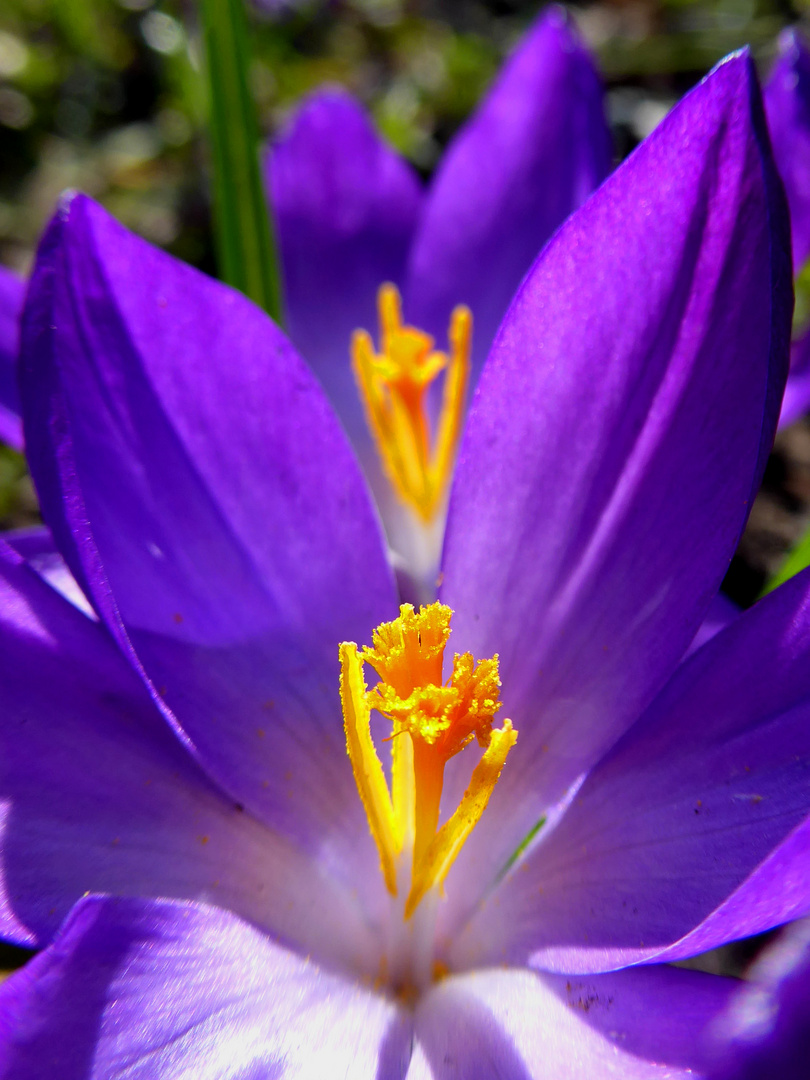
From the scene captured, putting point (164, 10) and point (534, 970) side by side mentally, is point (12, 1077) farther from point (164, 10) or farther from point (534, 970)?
point (164, 10)

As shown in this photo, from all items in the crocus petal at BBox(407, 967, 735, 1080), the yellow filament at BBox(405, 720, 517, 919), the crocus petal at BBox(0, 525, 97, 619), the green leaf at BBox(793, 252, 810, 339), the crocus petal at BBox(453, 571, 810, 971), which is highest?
the green leaf at BBox(793, 252, 810, 339)

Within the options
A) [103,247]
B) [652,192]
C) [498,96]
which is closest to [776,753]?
[652,192]

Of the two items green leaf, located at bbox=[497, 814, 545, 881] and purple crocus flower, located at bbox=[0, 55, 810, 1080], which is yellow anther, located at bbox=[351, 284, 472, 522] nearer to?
purple crocus flower, located at bbox=[0, 55, 810, 1080]

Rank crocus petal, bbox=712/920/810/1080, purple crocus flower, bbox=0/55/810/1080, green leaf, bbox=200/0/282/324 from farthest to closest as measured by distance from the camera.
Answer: green leaf, bbox=200/0/282/324 < purple crocus flower, bbox=0/55/810/1080 < crocus petal, bbox=712/920/810/1080

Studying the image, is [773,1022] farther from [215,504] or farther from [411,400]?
[411,400]

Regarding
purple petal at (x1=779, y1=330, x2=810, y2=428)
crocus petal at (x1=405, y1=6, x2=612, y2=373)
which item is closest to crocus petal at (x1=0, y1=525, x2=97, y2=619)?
crocus petal at (x1=405, y1=6, x2=612, y2=373)
